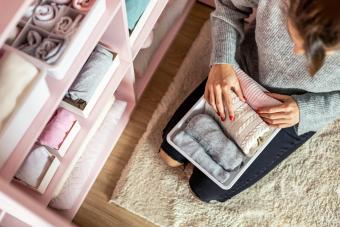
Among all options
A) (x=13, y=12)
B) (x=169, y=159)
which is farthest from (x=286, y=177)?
(x=13, y=12)

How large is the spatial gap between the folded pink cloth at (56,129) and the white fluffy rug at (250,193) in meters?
0.33

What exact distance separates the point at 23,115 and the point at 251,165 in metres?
0.62

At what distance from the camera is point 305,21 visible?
644 millimetres

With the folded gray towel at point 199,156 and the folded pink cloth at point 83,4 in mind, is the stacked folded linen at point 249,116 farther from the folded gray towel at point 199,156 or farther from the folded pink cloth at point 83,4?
the folded pink cloth at point 83,4

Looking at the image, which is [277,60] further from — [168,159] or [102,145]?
[102,145]

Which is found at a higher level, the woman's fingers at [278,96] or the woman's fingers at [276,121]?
the woman's fingers at [278,96]

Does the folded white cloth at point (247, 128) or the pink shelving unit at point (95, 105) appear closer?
the pink shelving unit at point (95, 105)

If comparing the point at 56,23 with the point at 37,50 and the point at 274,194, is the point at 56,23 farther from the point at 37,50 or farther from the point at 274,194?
the point at 274,194

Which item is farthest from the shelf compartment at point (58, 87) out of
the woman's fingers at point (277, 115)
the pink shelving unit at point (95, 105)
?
the woman's fingers at point (277, 115)

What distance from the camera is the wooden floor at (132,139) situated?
4.19 ft

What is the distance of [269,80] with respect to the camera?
1020mm

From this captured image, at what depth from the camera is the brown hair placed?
0.61m

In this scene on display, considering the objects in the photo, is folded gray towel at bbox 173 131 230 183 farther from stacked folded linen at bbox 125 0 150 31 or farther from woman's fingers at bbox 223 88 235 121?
stacked folded linen at bbox 125 0 150 31

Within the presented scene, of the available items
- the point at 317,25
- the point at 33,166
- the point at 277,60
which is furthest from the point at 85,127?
the point at 317,25
